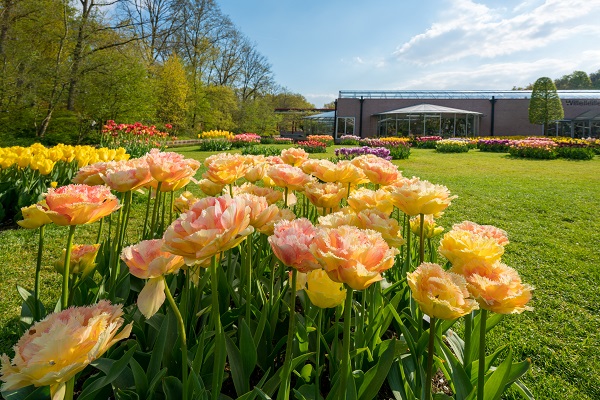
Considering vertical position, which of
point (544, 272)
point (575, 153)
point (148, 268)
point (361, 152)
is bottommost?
point (544, 272)

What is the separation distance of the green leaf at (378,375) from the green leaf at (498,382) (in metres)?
0.31

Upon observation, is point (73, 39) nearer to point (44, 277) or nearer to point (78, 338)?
point (44, 277)

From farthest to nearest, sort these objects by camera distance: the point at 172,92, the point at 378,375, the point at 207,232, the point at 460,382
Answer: the point at 172,92 < the point at 460,382 < the point at 378,375 < the point at 207,232

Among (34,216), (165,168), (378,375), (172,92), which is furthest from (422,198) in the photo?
(172,92)

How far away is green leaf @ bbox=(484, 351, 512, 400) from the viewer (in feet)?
2.90

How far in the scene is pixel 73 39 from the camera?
42.0 ft

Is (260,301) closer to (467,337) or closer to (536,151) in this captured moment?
(467,337)

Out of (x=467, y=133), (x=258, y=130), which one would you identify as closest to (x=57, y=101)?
(x=258, y=130)

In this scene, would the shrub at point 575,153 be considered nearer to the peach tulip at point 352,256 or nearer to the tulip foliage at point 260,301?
the tulip foliage at point 260,301

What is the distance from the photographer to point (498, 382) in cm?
89

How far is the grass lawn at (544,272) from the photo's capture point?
5.56 ft

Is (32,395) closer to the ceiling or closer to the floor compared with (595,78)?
closer to the floor

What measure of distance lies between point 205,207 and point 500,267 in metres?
0.62

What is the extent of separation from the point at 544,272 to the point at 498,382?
2416mm
